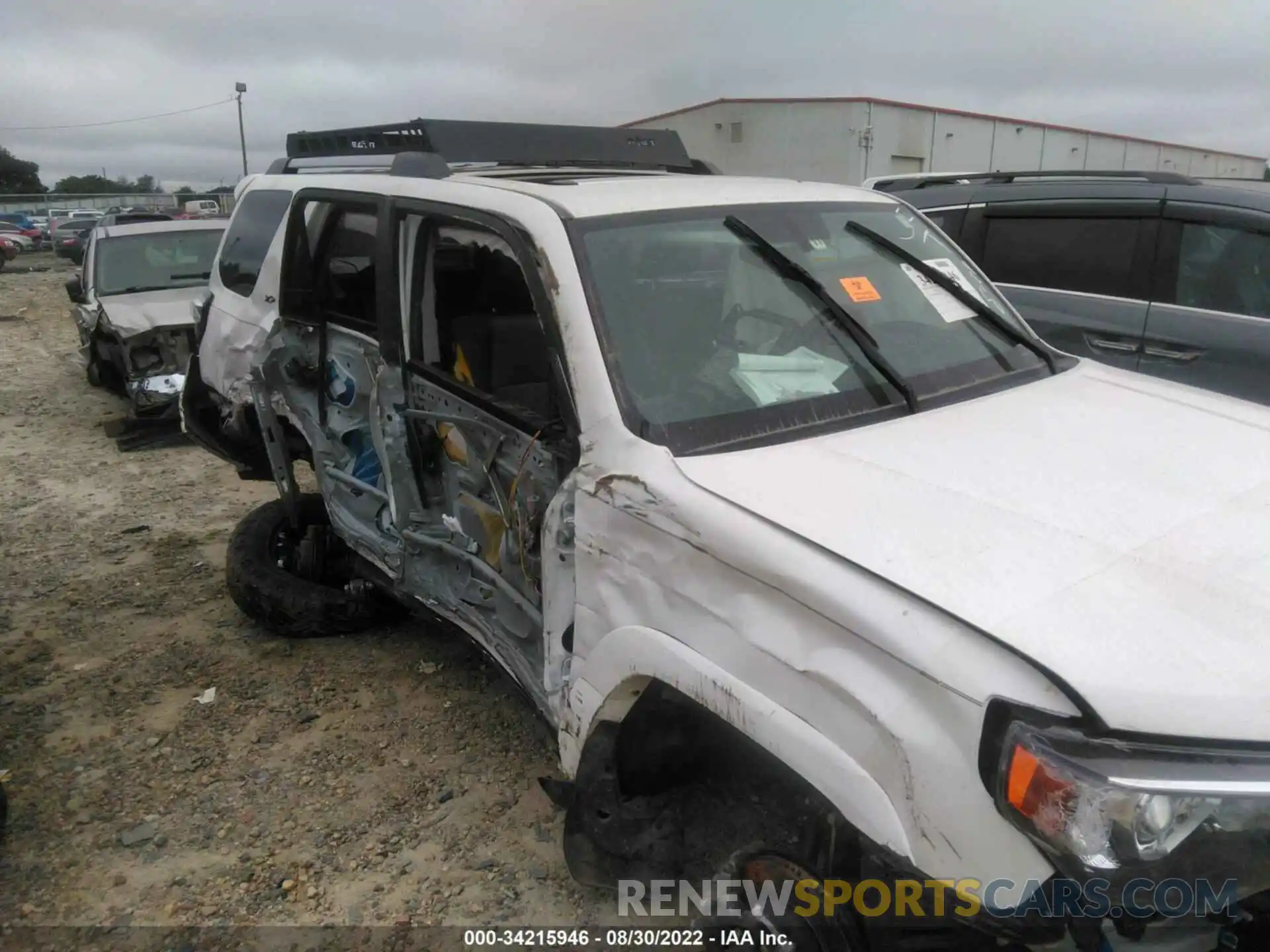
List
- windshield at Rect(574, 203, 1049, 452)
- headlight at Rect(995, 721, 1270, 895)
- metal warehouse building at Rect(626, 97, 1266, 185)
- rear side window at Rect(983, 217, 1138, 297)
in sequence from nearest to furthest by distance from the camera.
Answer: headlight at Rect(995, 721, 1270, 895)
windshield at Rect(574, 203, 1049, 452)
rear side window at Rect(983, 217, 1138, 297)
metal warehouse building at Rect(626, 97, 1266, 185)

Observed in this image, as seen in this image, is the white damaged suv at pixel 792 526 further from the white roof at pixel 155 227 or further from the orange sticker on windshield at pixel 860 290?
the white roof at pixel 155 227

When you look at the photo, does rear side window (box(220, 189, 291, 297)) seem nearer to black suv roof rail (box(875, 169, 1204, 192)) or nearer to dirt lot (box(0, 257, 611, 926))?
dirt lot (box(0, 257, 611, 926))

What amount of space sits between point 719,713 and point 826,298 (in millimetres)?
1299

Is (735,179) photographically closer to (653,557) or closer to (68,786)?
(653,557)

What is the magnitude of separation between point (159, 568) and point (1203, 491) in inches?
196

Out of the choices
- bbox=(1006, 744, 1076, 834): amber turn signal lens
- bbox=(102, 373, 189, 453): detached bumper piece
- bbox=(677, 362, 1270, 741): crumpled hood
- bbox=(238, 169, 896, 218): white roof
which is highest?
bbox=(238, 169, 896, 218): white roof

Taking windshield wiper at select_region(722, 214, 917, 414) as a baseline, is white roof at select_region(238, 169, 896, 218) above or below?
above

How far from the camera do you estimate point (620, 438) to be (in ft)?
7.00

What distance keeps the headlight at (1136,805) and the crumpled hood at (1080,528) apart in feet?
0.16

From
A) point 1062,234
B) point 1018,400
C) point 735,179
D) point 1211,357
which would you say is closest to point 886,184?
point 1062,234

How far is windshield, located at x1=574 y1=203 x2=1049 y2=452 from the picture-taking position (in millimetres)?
2275

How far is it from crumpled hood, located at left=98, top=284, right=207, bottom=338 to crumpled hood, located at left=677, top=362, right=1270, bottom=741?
745 cm

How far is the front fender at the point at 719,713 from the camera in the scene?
1545mm

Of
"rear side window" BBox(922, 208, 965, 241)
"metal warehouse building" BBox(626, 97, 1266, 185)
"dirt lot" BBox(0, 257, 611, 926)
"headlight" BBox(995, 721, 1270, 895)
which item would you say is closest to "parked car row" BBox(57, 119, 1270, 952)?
"headlight" BBox(995, 721, 1270, 895)
